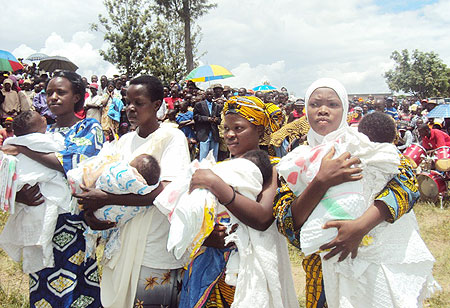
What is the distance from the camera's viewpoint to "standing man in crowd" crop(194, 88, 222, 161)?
7.66m

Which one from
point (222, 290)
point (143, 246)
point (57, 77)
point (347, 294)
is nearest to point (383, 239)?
point (347, 294)

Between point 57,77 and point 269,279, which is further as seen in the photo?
point 57,77

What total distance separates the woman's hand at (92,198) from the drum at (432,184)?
20.6 feet

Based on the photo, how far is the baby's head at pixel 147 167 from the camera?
2064mm

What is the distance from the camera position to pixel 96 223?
7.08 ft

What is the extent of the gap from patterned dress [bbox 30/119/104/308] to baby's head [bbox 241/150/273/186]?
123 cm

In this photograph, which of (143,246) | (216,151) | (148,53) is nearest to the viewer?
(143,246)

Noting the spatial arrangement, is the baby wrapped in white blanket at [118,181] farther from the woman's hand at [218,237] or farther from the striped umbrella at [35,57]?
the striped umbrella at [35,57]

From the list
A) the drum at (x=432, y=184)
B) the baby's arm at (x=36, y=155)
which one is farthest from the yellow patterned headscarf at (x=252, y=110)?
the drum at (x=432, y=184)

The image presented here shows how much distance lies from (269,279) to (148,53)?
17.8 meters

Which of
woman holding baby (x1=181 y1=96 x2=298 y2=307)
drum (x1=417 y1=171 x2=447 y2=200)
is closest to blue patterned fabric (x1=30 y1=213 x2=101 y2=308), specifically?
woman holding baby (x1=181 y1=96 x2=298 y2=307)

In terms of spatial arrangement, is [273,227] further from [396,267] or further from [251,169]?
[396,267]

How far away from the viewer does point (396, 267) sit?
1.62 meters

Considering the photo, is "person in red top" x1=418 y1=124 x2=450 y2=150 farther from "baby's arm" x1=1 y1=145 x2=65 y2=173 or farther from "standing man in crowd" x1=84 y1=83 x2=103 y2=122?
"standing man in crowd" x1=84 y1=83 x2=103 y2=122
